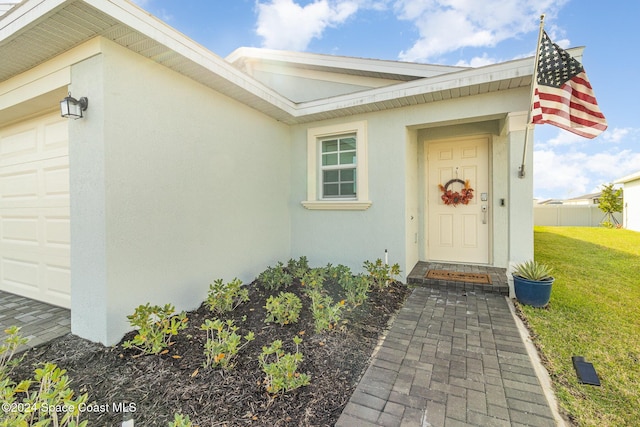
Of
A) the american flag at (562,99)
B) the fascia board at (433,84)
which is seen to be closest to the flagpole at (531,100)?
the american flag at (562,99)

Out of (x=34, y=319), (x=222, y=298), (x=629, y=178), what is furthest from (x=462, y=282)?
(x=629, y=178)

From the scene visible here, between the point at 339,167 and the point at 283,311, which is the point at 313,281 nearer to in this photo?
the point at 283,311

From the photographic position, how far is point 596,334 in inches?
117

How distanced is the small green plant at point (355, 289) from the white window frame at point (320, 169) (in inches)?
56.0

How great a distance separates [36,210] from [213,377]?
11.7 feet

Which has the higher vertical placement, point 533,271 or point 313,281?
point 533,271

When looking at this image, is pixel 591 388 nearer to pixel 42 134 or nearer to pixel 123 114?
pixel 123 114

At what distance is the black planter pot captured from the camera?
3.59m

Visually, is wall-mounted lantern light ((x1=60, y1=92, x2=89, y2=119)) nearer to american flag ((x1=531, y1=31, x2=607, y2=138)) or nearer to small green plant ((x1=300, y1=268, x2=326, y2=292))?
small green plant ((x1=300, y1=268, x2=326, y2=292))

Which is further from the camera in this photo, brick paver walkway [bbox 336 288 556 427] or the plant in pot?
the plant in pot

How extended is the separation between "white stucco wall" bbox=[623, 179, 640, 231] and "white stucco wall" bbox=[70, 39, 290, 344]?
16187 mm

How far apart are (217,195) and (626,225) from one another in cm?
1766

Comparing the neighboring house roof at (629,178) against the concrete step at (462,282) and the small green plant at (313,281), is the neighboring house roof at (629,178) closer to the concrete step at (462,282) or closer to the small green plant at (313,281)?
the concrete step at (462,282)

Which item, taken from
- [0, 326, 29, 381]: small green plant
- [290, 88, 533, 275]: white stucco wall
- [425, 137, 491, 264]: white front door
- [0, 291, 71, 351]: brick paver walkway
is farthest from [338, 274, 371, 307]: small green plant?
[0, 291, 71, 351]: brick paver walkway
